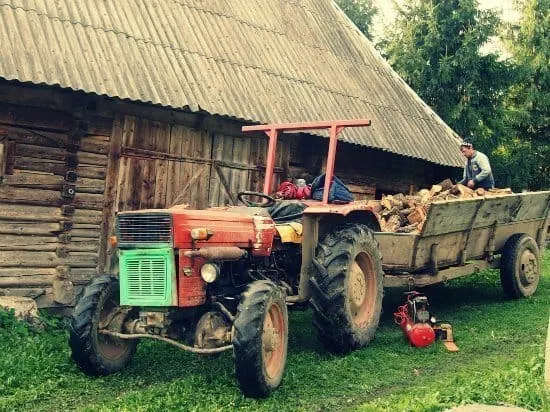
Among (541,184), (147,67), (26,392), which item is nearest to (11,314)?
(26,392)

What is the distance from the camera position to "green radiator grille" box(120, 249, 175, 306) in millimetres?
4973

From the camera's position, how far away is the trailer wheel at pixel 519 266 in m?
8.56

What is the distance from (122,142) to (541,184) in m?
17.8

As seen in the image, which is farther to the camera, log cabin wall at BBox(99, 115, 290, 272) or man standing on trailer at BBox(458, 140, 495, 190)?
log cabin wall at BBox(99, 115, 290, 272)

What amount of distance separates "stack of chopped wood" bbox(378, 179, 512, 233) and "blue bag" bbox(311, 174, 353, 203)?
0.98m

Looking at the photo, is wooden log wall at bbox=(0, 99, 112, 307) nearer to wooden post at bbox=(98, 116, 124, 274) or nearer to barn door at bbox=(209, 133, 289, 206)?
wooden post at bbox=(98, 116, 124, 274)

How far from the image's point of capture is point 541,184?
22.5 m

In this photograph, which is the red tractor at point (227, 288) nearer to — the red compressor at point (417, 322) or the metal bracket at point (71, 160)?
the red compressor at point (417, 322)

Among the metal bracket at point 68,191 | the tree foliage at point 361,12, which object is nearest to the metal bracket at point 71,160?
the metal bracket at point 68,191

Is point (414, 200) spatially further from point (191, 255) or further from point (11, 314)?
point (11, 314)

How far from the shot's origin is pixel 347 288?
5895 mm

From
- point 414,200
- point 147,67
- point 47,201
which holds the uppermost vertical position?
point 147,67

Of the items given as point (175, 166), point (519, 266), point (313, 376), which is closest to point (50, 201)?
point (175, 166)

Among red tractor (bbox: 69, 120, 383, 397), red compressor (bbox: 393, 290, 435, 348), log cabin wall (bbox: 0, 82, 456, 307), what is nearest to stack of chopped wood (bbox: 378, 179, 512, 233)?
red compressor (bbox: 393, 290, 435, 348)
